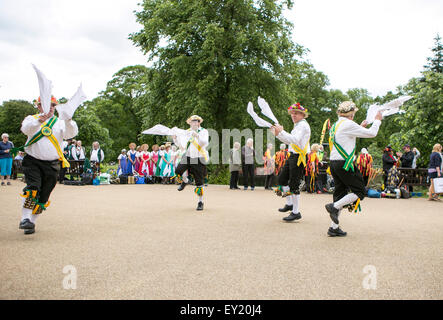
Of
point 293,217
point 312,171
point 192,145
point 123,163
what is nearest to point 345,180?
point 293,217

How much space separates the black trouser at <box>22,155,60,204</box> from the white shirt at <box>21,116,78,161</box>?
0.10 metres

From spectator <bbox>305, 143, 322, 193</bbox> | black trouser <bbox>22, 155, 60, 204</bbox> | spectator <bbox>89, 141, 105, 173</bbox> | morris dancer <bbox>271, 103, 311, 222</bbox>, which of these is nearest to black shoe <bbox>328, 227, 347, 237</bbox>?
morris dancer <bbox>271, 103, 311, 222</bbox>

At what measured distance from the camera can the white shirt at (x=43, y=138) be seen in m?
5.94

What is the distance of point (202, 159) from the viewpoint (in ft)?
30.6

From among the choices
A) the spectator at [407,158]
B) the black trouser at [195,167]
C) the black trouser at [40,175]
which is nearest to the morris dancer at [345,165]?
the black trouser at [195,167]

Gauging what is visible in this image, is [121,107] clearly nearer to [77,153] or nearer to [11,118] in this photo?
[11,118]

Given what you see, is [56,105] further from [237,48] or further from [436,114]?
[436,114]

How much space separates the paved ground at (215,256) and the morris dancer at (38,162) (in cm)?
39

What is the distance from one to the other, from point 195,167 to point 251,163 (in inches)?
297

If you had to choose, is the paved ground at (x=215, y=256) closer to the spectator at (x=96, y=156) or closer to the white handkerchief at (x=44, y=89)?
the white handkerchief at (x=44, y=89)

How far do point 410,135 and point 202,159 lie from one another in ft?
50.2

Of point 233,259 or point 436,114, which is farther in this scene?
point 436,114

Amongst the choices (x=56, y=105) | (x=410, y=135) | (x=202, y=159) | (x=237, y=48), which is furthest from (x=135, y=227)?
(x=410, y=135)

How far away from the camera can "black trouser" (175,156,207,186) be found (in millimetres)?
9234
